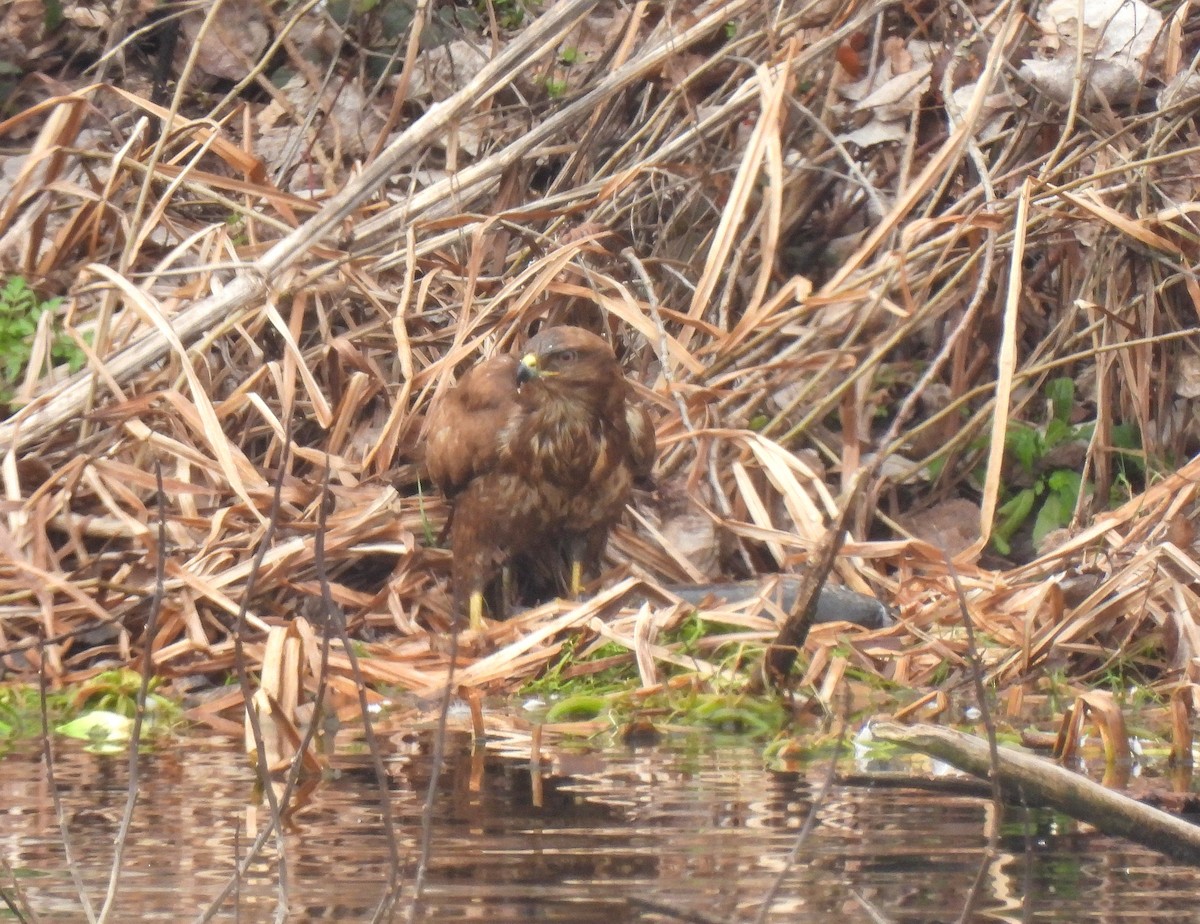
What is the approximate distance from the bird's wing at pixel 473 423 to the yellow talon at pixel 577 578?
46 centimetres

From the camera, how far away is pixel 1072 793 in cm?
251

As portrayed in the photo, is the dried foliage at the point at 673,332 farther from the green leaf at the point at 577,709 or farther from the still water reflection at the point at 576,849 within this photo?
the still water reflection at the point at 576,849

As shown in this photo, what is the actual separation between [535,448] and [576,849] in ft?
9.89

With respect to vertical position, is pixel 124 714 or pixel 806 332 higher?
pixel 806 332

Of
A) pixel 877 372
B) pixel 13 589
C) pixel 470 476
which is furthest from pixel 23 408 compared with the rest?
pixel 877 372

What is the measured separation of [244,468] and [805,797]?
2.85 meters

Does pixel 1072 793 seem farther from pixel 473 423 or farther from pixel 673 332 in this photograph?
pixel 673 332

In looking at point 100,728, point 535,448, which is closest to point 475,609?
point 535,448

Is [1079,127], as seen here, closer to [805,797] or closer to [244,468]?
[244,468]

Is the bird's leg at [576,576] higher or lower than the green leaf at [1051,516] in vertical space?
lower

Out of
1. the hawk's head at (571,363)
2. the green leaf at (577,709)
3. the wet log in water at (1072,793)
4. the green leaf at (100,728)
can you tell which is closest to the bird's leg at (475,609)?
the hawk's head at (571,363)

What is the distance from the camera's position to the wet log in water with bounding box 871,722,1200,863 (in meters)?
2.41

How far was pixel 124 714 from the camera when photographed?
191 inches

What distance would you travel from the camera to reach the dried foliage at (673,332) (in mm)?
5348
